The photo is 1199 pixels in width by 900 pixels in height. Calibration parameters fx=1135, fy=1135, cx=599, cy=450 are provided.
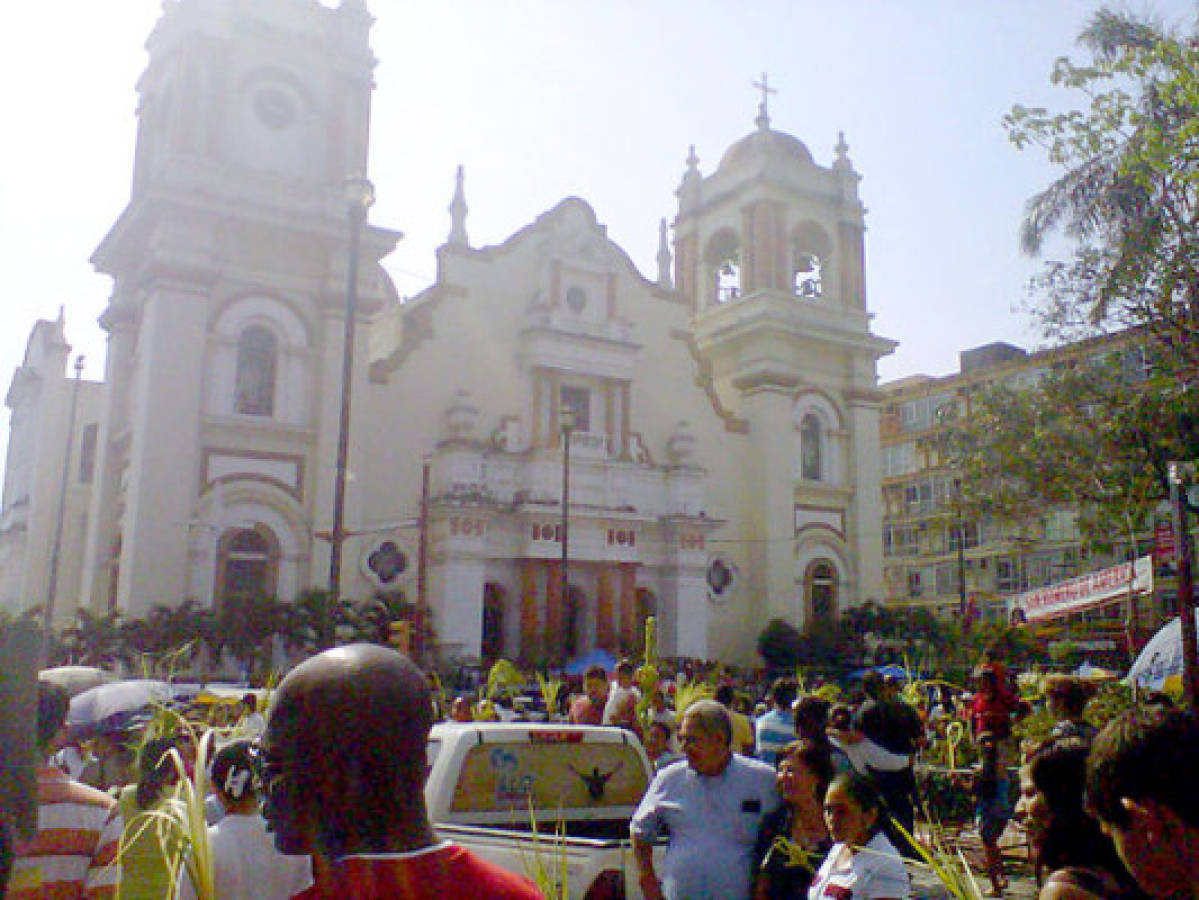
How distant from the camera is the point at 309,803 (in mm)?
1988

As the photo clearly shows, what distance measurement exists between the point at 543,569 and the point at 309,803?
94.7 ft

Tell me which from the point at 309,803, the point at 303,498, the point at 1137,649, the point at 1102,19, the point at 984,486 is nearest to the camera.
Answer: the point at 309,803

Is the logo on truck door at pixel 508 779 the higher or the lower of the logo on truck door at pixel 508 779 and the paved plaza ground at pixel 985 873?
the higher

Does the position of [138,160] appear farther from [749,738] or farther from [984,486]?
[749,738]

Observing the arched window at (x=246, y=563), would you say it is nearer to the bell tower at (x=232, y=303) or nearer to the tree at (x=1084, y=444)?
the bell tower at (x=232, y=303)

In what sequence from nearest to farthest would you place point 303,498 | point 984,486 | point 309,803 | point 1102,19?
point 309,803 → point 1102,19 → point 984,486 → point 303,498

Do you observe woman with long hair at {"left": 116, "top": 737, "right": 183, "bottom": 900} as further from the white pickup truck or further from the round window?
the round window

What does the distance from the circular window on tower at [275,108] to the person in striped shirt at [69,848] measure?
2796cm

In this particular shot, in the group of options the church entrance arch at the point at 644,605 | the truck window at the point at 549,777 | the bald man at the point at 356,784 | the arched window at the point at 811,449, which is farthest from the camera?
the arched window at the point at 811,449

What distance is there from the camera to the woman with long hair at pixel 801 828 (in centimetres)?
483

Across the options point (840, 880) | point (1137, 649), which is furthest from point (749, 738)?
point (1137, 649)

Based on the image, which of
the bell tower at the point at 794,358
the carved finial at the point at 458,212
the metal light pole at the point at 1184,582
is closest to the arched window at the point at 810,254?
the bell tower at the point at 794,358

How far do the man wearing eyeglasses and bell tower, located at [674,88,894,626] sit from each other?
29.6 m

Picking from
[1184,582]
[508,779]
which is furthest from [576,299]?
[508,779]
